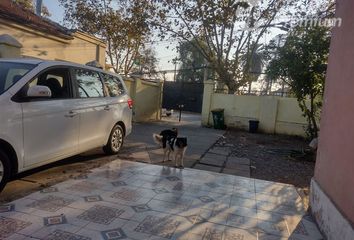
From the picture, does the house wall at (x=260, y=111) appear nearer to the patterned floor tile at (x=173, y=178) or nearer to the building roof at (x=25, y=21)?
the building roof at (x=25, y=21)

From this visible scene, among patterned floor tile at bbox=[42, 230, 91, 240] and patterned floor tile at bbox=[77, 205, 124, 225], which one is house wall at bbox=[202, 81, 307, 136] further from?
patterned floor tile at bbox=[42, 230, 91, 240]

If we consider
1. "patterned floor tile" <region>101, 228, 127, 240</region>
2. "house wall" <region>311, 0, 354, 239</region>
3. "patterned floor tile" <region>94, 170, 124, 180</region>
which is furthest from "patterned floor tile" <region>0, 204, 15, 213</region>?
"house wall" <region>311, 0, 354, 239</region>

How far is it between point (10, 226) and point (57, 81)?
2.42 m

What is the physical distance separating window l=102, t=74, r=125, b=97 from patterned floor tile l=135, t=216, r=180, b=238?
3.40 meters

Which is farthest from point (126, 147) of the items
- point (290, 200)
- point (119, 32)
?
point (119, 32)

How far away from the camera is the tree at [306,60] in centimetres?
912

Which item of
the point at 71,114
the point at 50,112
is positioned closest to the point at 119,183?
the point at 71,114

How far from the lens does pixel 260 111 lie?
1447 centimetres

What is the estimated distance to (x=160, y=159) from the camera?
670 centimetres

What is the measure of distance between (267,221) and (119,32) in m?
18.5

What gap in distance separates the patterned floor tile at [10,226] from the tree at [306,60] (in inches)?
328

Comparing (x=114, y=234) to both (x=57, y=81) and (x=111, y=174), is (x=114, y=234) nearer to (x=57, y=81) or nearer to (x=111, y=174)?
(x=111, y=174)

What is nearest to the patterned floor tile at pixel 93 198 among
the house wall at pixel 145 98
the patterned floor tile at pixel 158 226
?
the patterned floor tile at pixel 158 226

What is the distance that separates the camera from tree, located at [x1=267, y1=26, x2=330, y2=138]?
9.12 m
